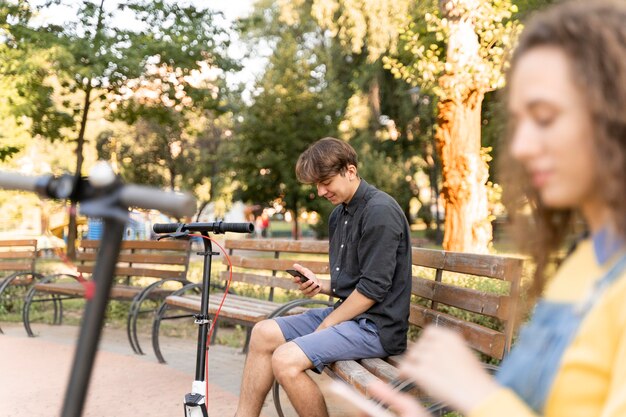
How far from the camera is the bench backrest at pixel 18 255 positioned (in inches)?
342

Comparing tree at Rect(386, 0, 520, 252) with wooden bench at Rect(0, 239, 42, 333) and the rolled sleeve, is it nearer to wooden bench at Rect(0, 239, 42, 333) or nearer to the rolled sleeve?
wooden bench at Rect(0, 239, 42, 333)

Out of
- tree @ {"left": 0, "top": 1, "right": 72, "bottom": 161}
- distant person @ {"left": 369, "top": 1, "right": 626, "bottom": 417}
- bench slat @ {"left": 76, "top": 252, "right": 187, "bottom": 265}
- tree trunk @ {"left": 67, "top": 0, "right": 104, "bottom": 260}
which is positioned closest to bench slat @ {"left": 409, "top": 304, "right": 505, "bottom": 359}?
distant person @ {"left": 369, "top": 1, "right": 626, "bottom": 417}

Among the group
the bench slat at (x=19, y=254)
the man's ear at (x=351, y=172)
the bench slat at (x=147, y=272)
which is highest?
the man's ear at (x=351, y=172)

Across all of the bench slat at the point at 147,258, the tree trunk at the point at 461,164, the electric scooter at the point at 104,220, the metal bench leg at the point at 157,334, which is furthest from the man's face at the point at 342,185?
the tree trunk at the point at 461,164

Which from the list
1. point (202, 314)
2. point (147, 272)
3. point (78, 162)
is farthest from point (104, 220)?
point (78, 162)

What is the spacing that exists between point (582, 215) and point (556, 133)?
175 millimetres

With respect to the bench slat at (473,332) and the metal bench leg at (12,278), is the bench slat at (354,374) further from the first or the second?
the metal bench leg at (12,278)

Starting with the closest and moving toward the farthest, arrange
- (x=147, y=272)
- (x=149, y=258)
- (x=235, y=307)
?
(x=235, y=307) → (x=147, y=272) → (x=149, y=258)

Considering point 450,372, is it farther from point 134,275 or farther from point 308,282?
point 134,275

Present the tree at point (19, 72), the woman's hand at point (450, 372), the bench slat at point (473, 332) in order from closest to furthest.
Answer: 1. the woman's hand at point (450, 372)
2. the bench slat at point (473, 332)
3. the tree at point (19, 72)

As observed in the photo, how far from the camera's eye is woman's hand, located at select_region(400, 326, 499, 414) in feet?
3.42

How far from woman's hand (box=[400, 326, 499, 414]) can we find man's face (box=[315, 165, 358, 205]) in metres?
2.84

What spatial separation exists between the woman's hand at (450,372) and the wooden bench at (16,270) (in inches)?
305

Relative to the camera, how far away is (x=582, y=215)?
3.59 ft
